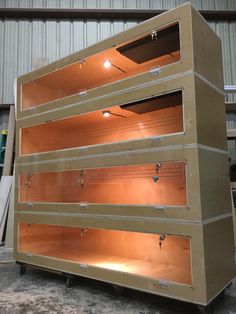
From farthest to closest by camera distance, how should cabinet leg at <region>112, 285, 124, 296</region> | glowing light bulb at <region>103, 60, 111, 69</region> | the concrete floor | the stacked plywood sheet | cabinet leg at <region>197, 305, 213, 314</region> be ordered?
glowing light bulb at <region>103, 60, 111, 69</region>
cabinet leg at <region>112, 285, 124, 296</region>
the concrete floor
the stacked plywood sheet
cabinet leg at <region>197, 305, 213, 314</region>

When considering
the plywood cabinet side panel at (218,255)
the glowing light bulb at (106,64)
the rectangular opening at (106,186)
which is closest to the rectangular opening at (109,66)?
the glowing light bulb at (106,64)

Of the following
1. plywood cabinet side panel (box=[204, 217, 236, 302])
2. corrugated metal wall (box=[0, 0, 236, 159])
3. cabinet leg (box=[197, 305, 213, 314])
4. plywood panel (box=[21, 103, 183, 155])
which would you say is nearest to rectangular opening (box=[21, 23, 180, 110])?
plywood panel (box=[21, 103, 183, 155])

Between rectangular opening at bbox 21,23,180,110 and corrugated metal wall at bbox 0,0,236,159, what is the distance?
5.61 feet

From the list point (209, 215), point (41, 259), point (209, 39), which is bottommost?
point (41, 259)

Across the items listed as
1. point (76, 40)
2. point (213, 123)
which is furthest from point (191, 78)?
point (76, 40)

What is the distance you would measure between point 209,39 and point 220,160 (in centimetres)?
90

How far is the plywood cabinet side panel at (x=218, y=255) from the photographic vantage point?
6.04 feet

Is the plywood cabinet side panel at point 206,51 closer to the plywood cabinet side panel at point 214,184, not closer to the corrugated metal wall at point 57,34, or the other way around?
the plywood cabinet side panel at point 214,184

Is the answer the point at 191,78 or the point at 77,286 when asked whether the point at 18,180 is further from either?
the point at 191,78

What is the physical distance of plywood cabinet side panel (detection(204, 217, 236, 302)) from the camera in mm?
1842

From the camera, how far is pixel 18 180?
3.06 m

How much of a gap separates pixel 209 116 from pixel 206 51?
48cm

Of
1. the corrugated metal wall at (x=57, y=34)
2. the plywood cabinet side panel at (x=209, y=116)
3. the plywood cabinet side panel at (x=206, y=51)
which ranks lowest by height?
the plywood cabinet side panel at (x=209, y=116)

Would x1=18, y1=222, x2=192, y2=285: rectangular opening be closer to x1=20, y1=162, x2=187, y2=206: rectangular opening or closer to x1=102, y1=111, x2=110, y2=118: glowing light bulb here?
x1=20, y1=162, x2=187, y2=206: rectangular opening
